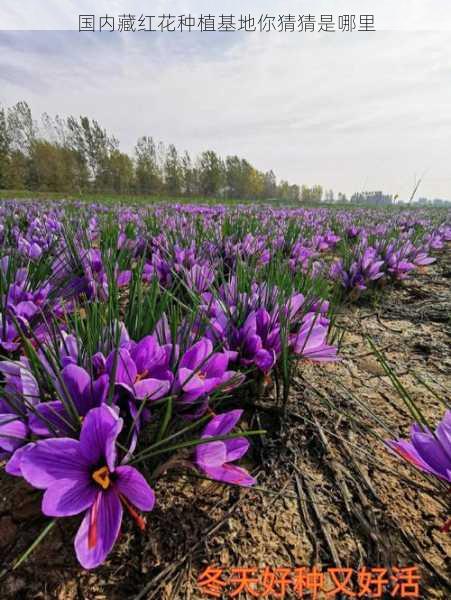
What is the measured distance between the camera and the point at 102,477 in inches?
20.6

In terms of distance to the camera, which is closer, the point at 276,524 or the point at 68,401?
the point at 68,401

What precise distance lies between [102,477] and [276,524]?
0.40 m

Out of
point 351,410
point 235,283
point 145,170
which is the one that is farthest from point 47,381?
point 145,170

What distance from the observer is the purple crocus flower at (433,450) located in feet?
1.82

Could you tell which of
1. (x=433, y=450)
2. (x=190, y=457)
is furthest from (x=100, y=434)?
(x=433, y=450)

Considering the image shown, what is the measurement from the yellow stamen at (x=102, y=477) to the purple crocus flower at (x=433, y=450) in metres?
0.52

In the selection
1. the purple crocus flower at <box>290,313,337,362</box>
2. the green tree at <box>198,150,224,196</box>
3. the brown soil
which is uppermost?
the green tree at <box>198,150,224,196</box>

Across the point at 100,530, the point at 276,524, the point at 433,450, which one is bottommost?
the point at 276,524

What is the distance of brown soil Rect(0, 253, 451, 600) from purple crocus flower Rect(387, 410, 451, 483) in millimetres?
39

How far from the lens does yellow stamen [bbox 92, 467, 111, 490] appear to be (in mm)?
521

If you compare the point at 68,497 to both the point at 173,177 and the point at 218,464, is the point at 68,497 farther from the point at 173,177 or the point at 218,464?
the point at 173,177

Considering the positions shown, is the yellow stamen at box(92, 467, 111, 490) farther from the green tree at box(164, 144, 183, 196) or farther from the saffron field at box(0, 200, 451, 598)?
the green tree at box(164, 144, 183, 196)

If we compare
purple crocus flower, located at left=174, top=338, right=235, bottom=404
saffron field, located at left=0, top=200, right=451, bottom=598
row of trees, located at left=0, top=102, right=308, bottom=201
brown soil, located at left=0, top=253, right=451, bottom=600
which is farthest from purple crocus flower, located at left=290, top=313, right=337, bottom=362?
row of trees, located at left=0, top=102, right=308, bottom=201

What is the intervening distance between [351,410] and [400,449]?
43 centimetres
